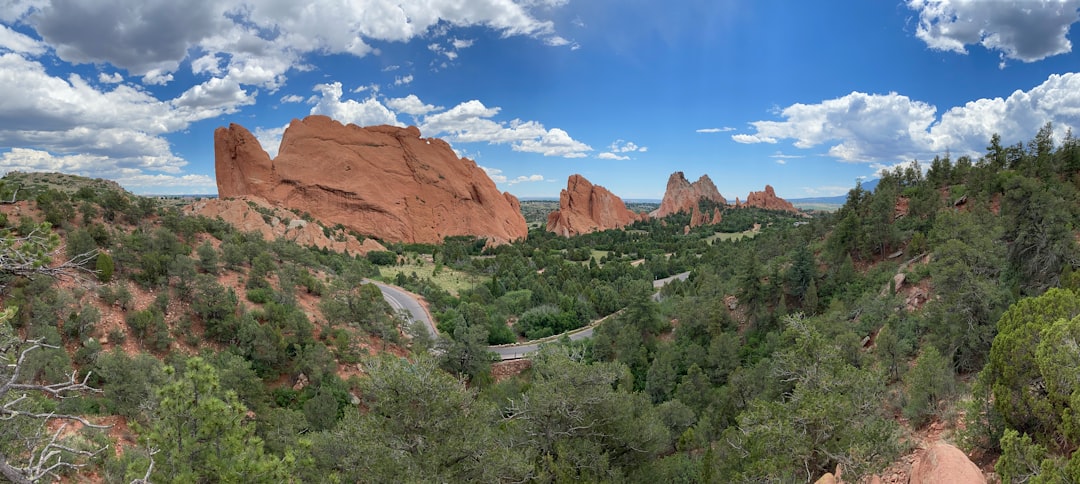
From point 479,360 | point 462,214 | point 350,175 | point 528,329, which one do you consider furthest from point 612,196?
point 479,360

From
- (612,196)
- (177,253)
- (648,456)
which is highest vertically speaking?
(612,196)

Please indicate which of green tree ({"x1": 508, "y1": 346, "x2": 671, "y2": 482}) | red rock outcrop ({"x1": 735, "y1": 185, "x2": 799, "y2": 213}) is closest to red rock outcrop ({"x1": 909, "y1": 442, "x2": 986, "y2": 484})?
green tree ({"x1": 508, "y1": 346, "x2": 671, "y2": 482})

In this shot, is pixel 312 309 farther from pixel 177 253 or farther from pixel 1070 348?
pixel 1070 348

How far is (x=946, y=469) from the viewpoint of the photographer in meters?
7.33

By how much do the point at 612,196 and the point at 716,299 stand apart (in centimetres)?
10572

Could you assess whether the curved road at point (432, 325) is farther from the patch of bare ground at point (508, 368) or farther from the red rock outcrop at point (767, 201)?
the red rock outcrop at point (767, 201)

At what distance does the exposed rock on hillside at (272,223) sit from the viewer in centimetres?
5666

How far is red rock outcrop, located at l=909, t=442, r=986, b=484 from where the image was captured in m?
7.14

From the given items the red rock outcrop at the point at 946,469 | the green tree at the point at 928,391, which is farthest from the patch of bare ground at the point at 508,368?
the red rock outcrop at the point at 946,469

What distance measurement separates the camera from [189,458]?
7219 mm

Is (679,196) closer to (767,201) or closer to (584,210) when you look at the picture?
(767,201)

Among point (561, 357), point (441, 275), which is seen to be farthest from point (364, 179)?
point (561, 357)

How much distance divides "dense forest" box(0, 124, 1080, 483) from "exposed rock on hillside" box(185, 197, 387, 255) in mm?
13752

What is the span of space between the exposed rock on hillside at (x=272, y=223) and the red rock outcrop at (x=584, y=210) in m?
59.9
